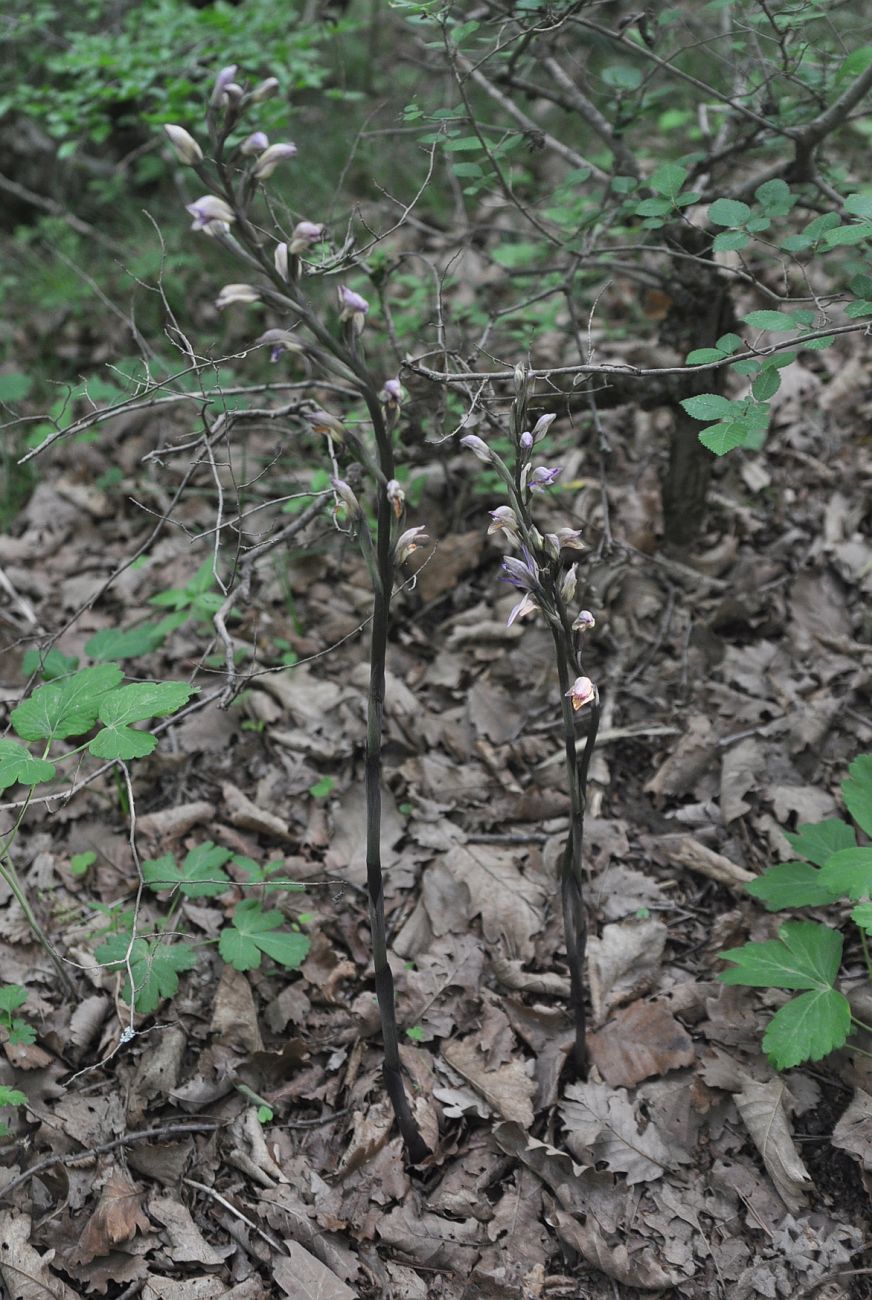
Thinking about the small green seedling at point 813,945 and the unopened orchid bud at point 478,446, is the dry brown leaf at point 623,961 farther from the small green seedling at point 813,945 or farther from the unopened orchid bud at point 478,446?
the unopened orchid bud at point 478,446

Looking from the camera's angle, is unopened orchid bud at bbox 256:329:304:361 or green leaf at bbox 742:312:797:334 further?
green leaf at bbox 742:312:797:334

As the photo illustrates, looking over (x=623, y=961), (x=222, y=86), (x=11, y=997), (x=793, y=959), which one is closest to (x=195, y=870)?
(x=11, y=997)

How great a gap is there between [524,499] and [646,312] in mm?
3504

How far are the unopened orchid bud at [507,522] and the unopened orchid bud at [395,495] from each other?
22 centimetres

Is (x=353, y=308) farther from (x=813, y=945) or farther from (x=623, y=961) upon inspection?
(x=623, y=961)

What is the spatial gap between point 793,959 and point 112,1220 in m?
1.76

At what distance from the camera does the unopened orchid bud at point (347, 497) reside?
5.57 ft

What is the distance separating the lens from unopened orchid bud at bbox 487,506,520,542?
6.12 feet

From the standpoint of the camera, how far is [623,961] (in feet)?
8.87

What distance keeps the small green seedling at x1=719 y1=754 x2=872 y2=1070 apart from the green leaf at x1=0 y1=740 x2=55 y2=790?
5.51ft

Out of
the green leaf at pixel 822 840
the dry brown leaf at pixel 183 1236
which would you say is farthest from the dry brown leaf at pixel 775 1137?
the dry brown leaf at pixel 183 1236

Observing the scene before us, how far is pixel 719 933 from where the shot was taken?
271 centimetres

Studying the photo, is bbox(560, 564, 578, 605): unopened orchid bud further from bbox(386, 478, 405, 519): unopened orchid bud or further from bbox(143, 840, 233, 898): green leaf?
bbox(143, 840, 233, 898): green leaf

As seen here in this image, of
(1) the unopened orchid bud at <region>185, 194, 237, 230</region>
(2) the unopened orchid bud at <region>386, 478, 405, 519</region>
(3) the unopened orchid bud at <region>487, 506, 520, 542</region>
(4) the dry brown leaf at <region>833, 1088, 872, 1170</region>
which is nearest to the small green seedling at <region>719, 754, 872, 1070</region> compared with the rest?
(4) the dry brown leaf at <region>833, 1088, 872, 1170</region>
